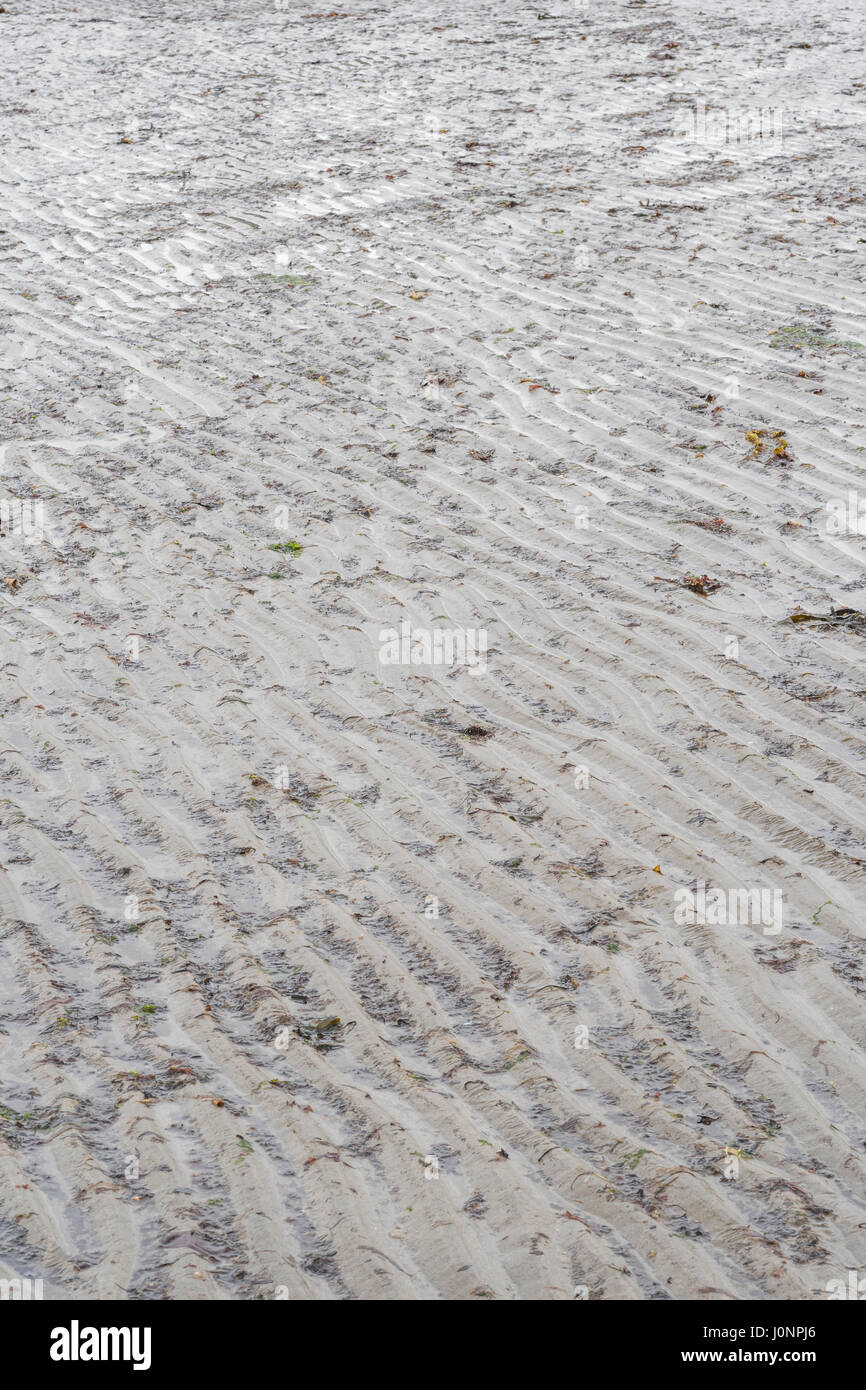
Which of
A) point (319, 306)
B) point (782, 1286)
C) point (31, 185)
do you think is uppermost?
point (31, 185)

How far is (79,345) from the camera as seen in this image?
729 cm

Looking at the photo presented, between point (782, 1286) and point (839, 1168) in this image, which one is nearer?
point (782, 1286)

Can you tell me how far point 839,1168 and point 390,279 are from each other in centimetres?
655

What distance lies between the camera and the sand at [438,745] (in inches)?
104

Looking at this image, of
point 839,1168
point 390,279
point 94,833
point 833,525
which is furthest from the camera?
point 390,279

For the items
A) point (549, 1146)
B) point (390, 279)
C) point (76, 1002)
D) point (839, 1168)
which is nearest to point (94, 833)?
point (76, 1002)

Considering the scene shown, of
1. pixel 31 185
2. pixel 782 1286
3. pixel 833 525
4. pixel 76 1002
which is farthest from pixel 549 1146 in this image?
pixel 31 185

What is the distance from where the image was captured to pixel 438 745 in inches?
160

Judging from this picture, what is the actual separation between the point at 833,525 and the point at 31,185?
8.12 meters

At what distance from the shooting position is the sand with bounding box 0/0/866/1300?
104 inches

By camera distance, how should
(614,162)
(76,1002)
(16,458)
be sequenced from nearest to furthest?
1. (76,1002)
2. (16,458)
3. (614,162)

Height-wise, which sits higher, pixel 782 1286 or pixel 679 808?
pixel 679 808

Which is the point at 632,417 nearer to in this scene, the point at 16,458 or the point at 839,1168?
the point at 16,458

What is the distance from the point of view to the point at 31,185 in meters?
10.1
